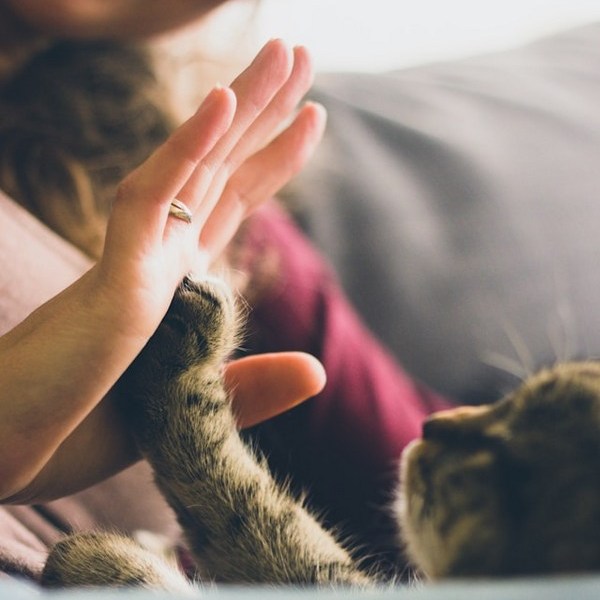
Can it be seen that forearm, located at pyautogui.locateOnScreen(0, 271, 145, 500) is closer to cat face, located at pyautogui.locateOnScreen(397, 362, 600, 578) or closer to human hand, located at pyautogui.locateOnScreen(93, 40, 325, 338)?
human hand, located at pyautogui.locateOnScreen(93, 40, 325, 338)

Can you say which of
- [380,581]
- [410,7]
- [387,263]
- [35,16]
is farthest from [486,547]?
[410,7]

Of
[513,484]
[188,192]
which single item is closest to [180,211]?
[188,192]

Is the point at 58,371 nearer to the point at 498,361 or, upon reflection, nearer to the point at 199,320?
the point at 199,320

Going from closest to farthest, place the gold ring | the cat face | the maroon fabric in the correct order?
the cat face < the gold ring < the maroon fabric

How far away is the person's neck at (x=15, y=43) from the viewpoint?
95 centimetres

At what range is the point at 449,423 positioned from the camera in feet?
1.67

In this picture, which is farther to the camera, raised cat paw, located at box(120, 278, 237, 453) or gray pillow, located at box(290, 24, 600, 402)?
gray pillow, located at box(290, 24, 600, 402)

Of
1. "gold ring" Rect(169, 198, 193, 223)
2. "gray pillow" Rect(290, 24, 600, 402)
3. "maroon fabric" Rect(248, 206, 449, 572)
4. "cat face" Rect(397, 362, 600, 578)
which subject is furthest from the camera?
"gray pillow" Rect(290, 24, 600, 402)

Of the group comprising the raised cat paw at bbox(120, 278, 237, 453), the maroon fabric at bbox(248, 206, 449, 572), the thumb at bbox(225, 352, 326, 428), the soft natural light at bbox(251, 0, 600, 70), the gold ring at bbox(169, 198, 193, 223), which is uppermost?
the soft natural light at bbox(251, 0, 600, 70)

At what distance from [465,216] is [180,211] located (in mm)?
563

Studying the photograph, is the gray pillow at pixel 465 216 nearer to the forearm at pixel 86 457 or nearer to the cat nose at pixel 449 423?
the cat nose at pixel 449 423

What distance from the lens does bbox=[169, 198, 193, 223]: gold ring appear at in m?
0.48

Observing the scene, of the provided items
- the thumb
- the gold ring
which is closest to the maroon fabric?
the thumb

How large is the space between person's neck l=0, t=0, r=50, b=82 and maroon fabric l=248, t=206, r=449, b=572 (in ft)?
1.22
